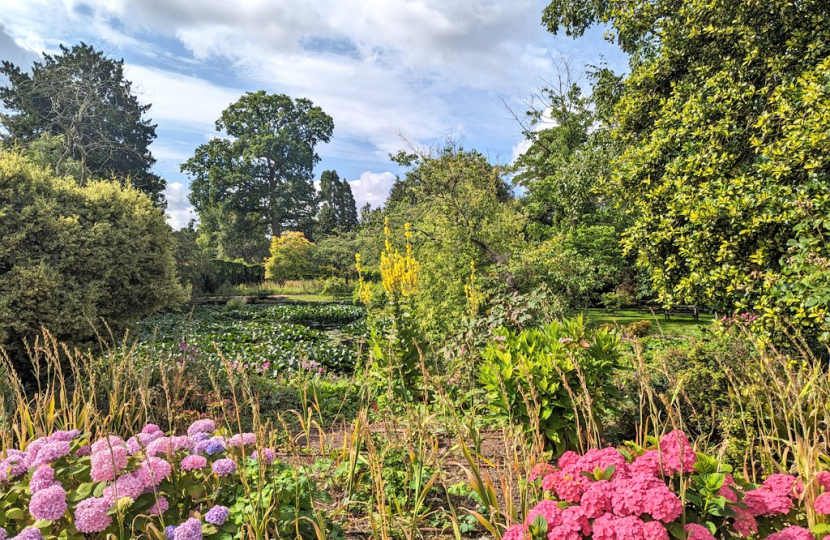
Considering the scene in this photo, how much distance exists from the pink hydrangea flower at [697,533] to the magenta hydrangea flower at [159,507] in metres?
1.86

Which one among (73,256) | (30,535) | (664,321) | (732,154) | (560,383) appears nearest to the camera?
(30,535)

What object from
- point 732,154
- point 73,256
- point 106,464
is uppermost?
point 732,154

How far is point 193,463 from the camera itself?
5.99ft

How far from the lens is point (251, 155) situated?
32812 mm

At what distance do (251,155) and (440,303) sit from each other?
30.0 meters

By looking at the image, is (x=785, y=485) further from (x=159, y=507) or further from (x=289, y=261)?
(x=289, y=261)

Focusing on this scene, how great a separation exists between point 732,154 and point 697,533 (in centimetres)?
396

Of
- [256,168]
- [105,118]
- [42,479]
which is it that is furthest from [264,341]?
[256,168]

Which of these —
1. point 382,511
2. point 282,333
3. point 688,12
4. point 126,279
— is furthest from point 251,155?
point 382,511

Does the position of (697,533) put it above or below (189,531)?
above

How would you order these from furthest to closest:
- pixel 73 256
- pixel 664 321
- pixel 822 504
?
pixel 664 321 < pixel 73 256 < pixel 822 504

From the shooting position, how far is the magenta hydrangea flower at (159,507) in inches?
66.3

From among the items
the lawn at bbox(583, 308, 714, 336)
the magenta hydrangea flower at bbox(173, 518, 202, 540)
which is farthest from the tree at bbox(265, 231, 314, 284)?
the magenta hydrangea flower at bbox(173, 518, 202, 540)

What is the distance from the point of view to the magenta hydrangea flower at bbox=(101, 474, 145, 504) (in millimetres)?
1648
